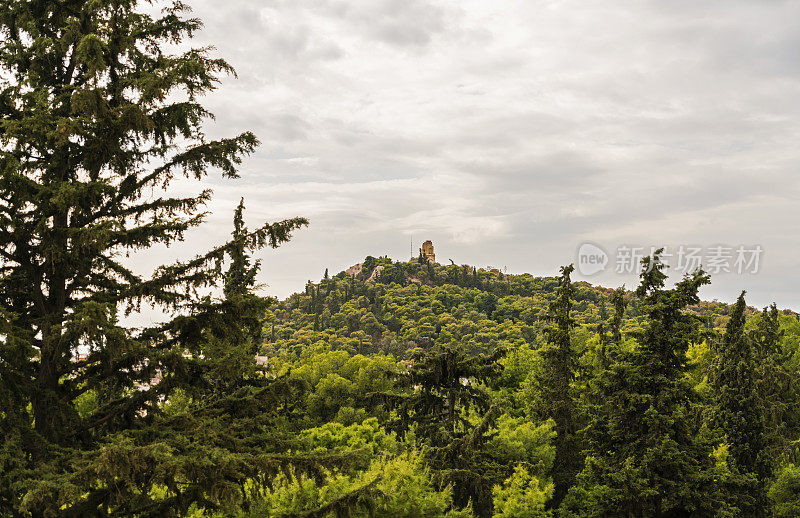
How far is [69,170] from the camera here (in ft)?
29.7

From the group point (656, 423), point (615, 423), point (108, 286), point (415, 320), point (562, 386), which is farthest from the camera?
point (415, 320)

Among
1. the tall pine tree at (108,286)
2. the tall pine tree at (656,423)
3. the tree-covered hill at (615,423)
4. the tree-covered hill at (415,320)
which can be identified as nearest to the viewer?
the tall pine tree at (108,286)

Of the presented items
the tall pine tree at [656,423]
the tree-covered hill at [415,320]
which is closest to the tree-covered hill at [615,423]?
the tall pine tree at [656,423]

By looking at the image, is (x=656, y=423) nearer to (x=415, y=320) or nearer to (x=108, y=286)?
(x=108, y=286)

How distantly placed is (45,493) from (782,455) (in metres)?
34.9

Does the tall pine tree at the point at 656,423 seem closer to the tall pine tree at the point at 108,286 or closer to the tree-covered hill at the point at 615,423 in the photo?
the tree-covered hill at the point at 615,423

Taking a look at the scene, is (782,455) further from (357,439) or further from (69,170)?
(69,170)

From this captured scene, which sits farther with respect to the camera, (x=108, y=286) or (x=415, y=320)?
(x=415, y=320)

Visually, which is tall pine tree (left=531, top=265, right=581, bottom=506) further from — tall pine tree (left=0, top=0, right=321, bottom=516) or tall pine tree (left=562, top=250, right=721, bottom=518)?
tall pine tree (left=0, top=0, right=321, bottom=516)

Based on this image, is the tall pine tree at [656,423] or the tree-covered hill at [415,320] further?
the tree-covered hill at [415,320]

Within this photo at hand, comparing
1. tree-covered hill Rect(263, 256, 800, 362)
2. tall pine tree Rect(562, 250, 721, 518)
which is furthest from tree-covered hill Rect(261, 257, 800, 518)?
tree-covered hill Rect(263, 256, 800, 362)

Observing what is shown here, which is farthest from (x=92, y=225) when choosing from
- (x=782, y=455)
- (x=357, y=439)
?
(x=782, y=455)

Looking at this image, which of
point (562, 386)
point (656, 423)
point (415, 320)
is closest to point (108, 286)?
point (656, 423)

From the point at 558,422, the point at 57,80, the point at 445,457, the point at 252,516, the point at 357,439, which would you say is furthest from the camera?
the point at 357,439
